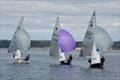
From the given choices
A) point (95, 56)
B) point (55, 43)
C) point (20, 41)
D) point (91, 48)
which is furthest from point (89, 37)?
Answer: point (20, 41)

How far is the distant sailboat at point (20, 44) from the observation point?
8293 cm

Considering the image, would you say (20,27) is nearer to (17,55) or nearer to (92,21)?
(17,55)

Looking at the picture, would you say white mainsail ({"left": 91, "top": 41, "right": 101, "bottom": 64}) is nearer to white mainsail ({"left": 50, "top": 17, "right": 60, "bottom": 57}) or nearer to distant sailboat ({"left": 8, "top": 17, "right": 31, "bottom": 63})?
white mainsail ({"left": 50, "top": 17, "right": 60, "bottom": 57})

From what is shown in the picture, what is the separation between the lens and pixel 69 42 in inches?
2938

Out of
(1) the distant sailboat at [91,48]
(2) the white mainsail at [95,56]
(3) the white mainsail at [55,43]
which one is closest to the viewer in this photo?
(2) the white mainsail at [95,56]

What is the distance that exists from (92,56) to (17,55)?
17.6 m

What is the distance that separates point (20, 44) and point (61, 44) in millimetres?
10746

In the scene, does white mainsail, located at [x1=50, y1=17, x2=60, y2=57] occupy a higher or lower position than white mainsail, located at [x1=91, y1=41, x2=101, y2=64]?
higher

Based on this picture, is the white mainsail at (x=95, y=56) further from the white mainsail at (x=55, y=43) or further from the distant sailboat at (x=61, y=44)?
the white mainsail at (x=55, y=43)

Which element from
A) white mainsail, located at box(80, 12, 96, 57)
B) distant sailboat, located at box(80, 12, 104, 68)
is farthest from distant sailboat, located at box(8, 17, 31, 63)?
white mainsail, located at box(80, 12, 96, 57)

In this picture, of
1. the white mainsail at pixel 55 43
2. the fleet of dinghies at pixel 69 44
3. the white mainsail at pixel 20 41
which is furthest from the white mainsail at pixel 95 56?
the white mainsail at pixel 20 41

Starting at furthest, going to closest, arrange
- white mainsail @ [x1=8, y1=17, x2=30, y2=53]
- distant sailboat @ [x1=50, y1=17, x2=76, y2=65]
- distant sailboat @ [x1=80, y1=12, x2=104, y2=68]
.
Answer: white mainsail @ [x1=8, y1=17, x2=30, y2=53] < distant sailboat @ [x1=50, y1=17, x2=76, y2=65] < distant sailboat @ [x1=80, y1=12, x2=104, y2=68]

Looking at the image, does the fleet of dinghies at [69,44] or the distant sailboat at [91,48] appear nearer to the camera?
the distant sailboat at [91,48]

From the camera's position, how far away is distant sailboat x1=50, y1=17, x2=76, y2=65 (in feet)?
245
